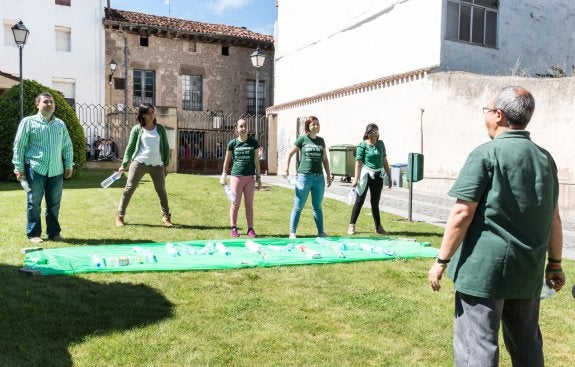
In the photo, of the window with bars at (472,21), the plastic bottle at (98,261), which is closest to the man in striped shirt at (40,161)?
the plastic bottle at (98,261)

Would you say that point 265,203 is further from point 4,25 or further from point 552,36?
point 4,25

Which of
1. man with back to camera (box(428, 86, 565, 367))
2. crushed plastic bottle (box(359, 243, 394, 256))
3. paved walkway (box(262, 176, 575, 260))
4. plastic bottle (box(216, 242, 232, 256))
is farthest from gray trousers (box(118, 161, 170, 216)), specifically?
man with back to camera (box(428, 86, 565, 367))

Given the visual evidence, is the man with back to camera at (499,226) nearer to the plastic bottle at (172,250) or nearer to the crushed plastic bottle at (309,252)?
the crushed plastic bottle at (309,252)

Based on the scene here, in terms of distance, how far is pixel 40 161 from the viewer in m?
6.75

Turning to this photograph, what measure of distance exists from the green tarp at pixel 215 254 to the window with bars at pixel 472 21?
11.5m

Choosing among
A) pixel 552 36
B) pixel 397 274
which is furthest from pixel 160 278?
pixel 552 36

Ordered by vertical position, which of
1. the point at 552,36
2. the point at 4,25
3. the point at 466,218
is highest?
the point at 4,25

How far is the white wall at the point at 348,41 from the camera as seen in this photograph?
56.6 ft

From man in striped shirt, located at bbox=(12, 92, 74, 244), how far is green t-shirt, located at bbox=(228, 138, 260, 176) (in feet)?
7.89

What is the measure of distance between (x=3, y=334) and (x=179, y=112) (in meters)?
28.0

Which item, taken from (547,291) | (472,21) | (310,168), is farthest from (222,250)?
(472,21)

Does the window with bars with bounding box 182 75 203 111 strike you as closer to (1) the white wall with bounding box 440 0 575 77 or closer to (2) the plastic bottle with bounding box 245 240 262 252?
(1) the white wall with bounding box 440 0 575 77

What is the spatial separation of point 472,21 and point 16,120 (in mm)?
14780

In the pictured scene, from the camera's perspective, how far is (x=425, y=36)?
16969 millimetres
